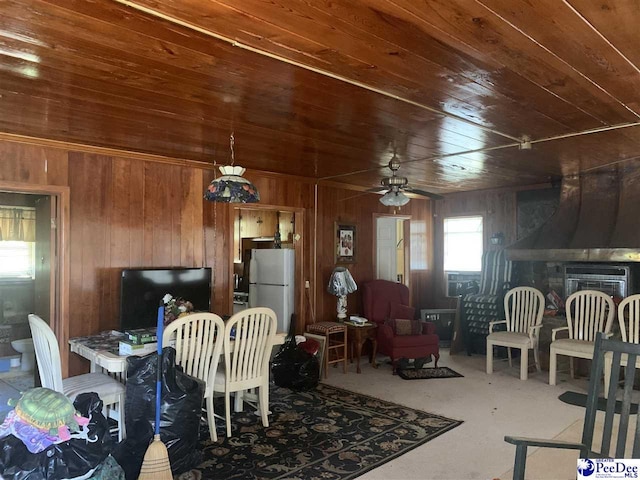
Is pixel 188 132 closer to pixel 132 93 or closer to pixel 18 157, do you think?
pixel 132 93

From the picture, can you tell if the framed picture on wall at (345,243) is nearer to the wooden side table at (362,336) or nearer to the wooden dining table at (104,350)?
the wooden side table at (362,336)

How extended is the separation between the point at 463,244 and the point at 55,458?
644cm

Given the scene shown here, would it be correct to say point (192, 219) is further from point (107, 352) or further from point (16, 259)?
point (16, 259)

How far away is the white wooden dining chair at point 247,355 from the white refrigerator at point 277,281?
1600mm

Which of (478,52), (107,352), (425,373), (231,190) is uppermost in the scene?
(478,52)

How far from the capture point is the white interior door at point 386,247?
6.91m

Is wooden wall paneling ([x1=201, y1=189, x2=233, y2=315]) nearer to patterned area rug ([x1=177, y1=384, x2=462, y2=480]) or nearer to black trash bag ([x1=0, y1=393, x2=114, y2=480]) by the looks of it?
patterned area rug ([x1=177, y1=384, x2=462, y2=480])

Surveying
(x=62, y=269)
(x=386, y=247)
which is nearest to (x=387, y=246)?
(x=386, y=247)

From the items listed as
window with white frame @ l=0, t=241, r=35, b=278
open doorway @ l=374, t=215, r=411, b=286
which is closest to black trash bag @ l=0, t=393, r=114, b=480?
window with white frame @ l=0, t=241, r=35, b=278

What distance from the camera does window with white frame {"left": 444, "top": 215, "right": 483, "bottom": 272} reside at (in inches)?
289

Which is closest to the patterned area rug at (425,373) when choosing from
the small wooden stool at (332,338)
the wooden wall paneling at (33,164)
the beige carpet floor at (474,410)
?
the beige carpet floor at (474,410)

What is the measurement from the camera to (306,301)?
584cm

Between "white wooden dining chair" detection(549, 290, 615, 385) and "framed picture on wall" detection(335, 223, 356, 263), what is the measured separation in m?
2.57

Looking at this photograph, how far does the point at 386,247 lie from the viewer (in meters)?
6.99
